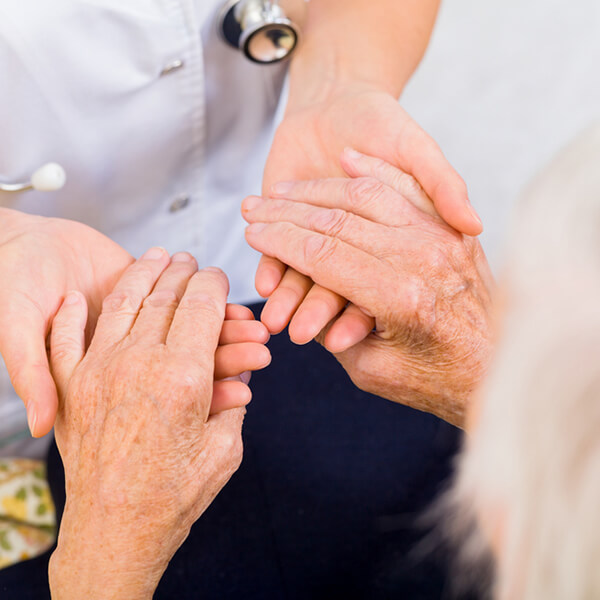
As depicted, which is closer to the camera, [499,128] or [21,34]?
[21,34]

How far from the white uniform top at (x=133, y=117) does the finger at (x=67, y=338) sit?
23 cm

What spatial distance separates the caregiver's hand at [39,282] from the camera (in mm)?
635

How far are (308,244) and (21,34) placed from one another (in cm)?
42

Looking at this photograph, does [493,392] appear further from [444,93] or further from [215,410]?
[444,93]

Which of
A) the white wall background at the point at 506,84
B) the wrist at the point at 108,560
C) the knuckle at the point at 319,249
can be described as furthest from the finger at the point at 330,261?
the white wall background at the point at 506,84

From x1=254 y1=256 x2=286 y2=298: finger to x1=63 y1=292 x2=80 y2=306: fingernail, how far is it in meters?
0.22

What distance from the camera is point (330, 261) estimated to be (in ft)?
2.42

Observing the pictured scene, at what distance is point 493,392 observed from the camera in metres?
0.39

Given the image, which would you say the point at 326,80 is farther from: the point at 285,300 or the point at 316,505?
the point at 316,505

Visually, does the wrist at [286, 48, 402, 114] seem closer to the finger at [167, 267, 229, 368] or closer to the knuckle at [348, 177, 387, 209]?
the knuckle at [348, 177, 387, 209]

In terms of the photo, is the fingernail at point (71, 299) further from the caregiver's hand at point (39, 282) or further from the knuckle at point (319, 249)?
the knuckle at point (319, 249)

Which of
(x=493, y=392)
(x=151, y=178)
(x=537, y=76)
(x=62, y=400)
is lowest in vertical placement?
(x=62, y=400)

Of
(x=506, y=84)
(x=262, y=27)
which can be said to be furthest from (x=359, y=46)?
(x=506, y=84)

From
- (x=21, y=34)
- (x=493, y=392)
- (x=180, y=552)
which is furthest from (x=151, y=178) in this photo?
(x=493, y=392)
